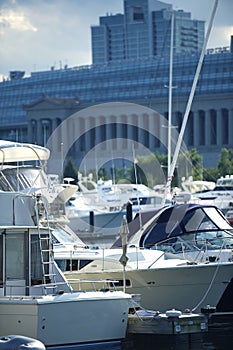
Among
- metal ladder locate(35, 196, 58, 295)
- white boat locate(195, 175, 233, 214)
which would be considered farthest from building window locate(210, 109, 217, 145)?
metal ladder locate(35, 196, 58, 295)

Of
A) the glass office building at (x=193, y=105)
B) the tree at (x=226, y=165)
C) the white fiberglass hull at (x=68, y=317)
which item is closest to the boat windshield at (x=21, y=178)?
the white fiberglass hull at (x=68, y=317)

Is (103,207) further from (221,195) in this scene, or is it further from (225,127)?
(225,127)

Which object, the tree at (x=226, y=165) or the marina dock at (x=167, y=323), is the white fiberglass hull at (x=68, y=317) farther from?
the tree at (x=226, y=165)

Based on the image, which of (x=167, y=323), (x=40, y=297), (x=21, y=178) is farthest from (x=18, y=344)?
(x=21, y=178)

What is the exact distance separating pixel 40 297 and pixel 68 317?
1.01 metres

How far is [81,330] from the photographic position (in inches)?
1415

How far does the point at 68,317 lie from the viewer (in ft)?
116

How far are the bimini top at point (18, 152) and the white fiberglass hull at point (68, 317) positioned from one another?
23.9ft

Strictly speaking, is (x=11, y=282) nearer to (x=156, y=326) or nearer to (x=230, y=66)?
(x=156, y=326)

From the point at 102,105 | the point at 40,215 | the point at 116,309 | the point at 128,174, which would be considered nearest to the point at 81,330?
the point at 116,309

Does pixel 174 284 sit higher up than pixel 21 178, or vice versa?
pixel 21 178

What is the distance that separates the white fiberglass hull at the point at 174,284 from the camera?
41.7 metres

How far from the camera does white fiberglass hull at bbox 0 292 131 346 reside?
1374 inches

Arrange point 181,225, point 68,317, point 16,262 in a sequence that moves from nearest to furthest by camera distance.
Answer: point 68,317
point 16,262
point 181,225
